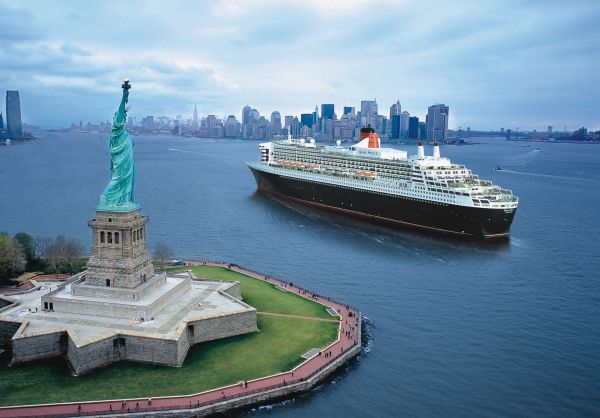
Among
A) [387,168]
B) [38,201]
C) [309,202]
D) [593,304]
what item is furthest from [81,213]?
[593,304]

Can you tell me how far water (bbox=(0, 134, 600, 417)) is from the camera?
2975 centimetres

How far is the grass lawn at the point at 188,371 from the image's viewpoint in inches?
1077

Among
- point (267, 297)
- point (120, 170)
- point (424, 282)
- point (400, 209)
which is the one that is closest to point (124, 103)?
point (120, 170)

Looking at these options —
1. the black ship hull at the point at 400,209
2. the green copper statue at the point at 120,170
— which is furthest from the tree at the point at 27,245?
the black ship hull at the point at 400,209

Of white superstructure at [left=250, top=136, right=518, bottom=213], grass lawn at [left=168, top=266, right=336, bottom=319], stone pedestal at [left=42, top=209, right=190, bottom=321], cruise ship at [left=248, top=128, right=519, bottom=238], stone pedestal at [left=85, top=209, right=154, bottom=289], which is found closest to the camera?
stone pedestal at [left=42, top=209, right=190, bottom=321]

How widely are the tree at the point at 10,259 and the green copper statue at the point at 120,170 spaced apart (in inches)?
553

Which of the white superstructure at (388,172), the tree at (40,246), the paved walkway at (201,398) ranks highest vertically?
the white superstructure at (388,172)

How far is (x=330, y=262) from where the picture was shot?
178ft

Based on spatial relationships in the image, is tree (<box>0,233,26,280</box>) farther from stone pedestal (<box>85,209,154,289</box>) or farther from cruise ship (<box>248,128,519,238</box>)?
cruise ship (<box>248,128,519,238</box>)

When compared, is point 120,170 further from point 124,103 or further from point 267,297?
point 267,297

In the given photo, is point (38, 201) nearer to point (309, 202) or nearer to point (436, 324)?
point (309, 202)

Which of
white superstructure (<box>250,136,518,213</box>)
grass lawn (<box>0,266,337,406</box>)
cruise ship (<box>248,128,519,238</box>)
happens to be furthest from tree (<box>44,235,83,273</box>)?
Answer: white superstructure (<box>250,136,518,213</box>)

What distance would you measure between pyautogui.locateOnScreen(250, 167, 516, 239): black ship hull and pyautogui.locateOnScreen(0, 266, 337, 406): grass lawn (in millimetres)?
34420

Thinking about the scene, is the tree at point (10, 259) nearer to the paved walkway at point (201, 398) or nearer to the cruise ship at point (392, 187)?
the paved walkway at point (201, 398)
